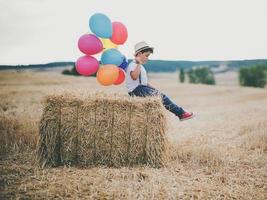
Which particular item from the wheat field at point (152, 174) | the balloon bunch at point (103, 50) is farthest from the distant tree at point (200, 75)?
the balloon bunch at point (103, 50)

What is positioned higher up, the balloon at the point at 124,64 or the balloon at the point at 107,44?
the balloon at the point at 107,44

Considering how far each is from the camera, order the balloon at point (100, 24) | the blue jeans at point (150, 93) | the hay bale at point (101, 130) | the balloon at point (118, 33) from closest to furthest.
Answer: the hay bale at point (101, 130), the balloon at point (100, 24), the blue jeans at point (150, 93), the balloon at point (118, 33)

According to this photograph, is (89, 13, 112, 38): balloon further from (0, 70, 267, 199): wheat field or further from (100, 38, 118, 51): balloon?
(0, 70, 267, 199): wheat field

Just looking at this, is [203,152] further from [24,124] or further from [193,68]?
[193,68]

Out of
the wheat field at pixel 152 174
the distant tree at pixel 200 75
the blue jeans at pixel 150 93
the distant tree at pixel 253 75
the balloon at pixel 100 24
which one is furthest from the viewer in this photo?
the distant tree at pixel 200 75

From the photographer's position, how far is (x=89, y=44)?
578 cm

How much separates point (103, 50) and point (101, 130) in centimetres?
128

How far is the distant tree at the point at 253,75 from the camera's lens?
6506cm

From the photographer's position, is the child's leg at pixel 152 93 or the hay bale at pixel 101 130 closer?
the hay bale at pixel 101 130

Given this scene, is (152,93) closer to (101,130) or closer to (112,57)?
(112,57)

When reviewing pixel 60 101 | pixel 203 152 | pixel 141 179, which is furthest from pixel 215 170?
pixel 60 101

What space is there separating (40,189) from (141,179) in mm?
1172

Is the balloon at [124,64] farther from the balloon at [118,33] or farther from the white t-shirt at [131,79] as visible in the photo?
the balloon at [118,33]

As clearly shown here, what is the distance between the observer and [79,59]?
19.6ft
